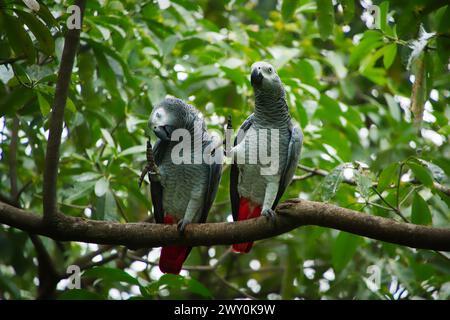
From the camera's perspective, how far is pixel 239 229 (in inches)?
99.0

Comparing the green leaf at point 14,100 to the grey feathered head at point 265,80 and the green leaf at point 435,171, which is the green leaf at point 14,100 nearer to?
the grey feathered head at point 265,80

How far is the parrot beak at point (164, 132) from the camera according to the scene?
2805 mm

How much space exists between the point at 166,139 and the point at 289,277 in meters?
2.17

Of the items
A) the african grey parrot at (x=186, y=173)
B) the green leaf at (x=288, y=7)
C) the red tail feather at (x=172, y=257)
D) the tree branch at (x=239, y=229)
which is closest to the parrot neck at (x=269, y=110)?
the african grey parrot at (x=186, y=173)

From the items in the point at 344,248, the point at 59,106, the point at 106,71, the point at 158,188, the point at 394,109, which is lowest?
the point at 344,248

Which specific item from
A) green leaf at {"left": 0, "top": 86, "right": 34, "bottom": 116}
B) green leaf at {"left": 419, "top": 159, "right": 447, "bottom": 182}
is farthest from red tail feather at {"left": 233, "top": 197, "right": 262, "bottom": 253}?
green leaf at {"left": 0, "top": 86, "right": 34, "bottom": 116}

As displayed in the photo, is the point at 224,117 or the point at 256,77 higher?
the point at 256,77

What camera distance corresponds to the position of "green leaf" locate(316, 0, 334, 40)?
2.81 metres

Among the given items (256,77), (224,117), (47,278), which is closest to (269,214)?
(256,77)

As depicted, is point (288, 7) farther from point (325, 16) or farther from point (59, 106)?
point (59, 106)

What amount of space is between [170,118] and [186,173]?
1.19ft

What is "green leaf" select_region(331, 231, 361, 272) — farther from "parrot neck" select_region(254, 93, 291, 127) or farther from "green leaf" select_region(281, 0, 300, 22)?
"green leaf" select_region(281, 0, 300, 22)

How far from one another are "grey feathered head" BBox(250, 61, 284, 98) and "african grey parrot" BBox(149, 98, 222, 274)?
396 millimetres
